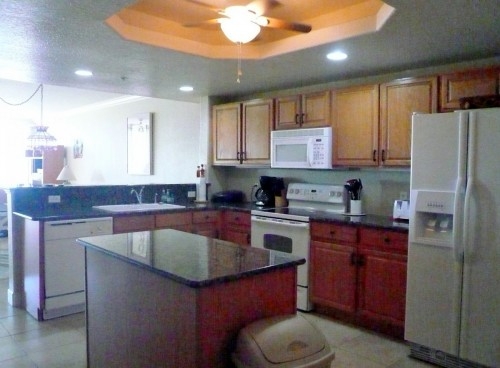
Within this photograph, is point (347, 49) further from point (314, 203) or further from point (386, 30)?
point (314, 203)

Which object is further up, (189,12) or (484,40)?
(189,12)

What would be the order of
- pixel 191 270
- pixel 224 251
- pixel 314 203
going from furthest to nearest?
pixel 314 203
pixel 224 251
pixel 191 270

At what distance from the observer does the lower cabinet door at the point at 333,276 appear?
139 inches

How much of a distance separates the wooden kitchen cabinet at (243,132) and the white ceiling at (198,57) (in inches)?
10.0

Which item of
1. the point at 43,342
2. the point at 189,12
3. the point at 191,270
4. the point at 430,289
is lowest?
the point at 43,342

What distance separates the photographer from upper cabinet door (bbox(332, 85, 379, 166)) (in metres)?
3.68

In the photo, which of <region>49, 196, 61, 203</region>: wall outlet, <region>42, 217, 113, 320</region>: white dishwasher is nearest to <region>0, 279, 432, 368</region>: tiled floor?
<region>42, 217, 113, 320</region>: white dishwasher

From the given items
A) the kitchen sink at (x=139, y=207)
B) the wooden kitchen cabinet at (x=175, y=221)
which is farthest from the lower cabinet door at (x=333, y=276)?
the kitchen sink at (x=139, y=207)

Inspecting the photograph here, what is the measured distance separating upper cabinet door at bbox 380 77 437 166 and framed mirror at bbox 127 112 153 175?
3.96m

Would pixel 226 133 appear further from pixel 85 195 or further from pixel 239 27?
pixel 239 27

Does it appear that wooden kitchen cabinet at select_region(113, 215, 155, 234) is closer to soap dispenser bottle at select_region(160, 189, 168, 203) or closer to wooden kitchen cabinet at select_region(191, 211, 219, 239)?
wooden kitchen cabinet at select_region(191, 211, 219, 239)

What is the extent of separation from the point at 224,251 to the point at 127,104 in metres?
5.61

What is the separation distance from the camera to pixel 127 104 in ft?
23.5

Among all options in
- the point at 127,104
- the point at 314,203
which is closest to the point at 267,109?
the point at 314,203
